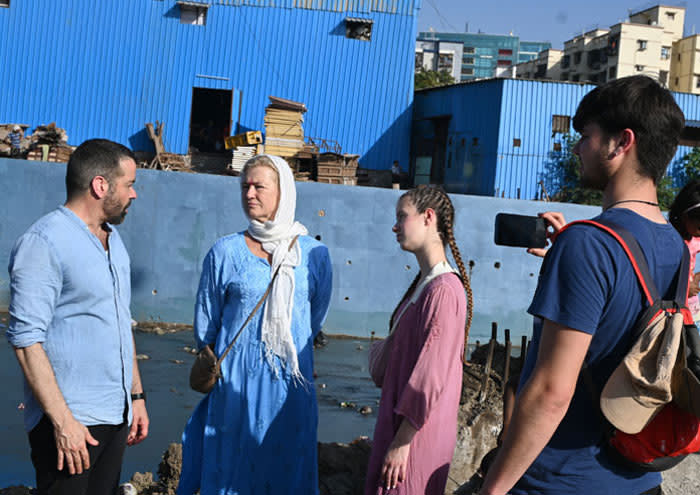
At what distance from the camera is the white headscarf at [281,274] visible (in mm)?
3352

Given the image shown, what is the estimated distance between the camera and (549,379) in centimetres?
161

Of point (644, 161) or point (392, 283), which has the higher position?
point (644, 161)

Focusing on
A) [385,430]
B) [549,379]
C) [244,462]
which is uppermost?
[549,379]

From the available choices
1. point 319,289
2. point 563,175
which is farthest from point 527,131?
point 319,289

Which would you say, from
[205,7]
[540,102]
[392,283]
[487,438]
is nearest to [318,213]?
[392,283]

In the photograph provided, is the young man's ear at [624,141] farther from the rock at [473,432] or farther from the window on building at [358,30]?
the window on building at [358,30]

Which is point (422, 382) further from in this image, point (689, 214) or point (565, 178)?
point (565, 178)

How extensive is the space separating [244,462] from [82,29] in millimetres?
20339

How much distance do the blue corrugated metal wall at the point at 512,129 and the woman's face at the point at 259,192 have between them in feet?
56.0

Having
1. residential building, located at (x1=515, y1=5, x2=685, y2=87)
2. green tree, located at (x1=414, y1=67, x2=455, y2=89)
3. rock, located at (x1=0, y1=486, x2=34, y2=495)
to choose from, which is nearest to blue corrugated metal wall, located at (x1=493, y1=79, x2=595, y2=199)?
rock, located at (x1=0, y1=486, x2=34, y2=495)

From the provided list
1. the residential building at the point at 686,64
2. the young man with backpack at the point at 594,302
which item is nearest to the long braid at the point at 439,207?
the young man with backpack at the point at 594,302

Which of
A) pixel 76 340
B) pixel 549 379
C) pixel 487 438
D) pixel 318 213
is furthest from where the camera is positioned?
pixel 318 213

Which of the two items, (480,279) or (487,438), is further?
(480,279)

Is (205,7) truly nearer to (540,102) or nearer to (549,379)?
(540,102)
